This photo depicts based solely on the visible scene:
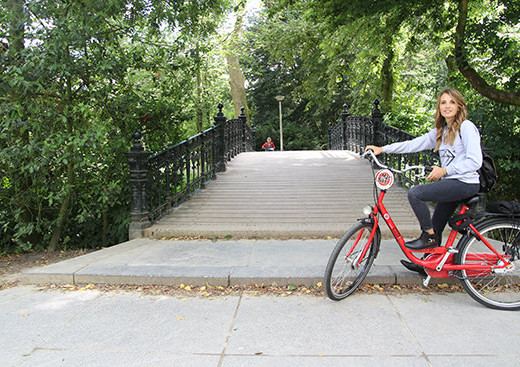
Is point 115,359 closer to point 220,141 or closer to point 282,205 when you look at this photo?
point 282,205

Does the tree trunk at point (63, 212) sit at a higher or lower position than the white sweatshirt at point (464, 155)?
lower

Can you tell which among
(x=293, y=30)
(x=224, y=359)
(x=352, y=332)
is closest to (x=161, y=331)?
(x=224, y=359)

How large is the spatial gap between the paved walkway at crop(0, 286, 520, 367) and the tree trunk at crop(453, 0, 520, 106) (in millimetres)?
4500

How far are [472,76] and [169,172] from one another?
6.05 meters

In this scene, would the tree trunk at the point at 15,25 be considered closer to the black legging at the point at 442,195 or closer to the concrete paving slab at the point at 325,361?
the concrete paving slab at the point at 325,361

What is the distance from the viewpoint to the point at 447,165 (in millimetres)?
3561

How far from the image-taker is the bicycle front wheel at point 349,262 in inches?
135

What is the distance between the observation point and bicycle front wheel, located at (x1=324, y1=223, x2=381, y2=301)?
342 centimetres

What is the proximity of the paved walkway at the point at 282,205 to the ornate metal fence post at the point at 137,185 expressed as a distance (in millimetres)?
223

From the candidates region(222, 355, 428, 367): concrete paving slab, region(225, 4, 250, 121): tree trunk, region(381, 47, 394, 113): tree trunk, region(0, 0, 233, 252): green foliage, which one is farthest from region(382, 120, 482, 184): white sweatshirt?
region(225, 4, 250, 121): tree trunk

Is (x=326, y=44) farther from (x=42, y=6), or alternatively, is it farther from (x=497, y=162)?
(x=42, y=6)

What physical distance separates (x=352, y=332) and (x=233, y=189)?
5256 mm

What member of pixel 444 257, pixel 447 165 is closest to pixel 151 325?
pixel 444 257

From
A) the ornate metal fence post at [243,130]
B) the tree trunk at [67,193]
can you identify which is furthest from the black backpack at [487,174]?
the ornate metal fence post at [243,130]
